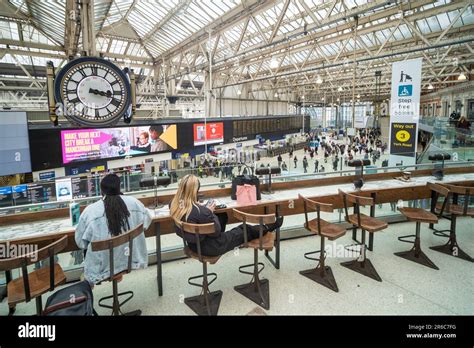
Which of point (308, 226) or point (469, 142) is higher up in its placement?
point (469, 142)

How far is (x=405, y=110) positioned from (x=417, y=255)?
151 inches

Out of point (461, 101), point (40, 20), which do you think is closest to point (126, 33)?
point (40, 20)

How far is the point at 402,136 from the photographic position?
631cm

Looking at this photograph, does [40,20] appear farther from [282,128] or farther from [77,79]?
[282,128]

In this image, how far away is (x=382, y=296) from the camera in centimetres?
279

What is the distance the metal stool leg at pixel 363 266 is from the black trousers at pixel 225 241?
126cm

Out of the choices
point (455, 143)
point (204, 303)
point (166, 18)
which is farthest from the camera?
point (166, 18)

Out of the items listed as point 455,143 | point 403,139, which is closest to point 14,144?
point 403,139

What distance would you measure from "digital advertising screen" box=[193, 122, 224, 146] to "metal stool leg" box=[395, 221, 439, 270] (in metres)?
9.62

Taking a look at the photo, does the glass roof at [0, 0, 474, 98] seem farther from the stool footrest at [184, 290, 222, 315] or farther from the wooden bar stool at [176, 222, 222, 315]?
the stool footrest at [184, 290, 222, 315]

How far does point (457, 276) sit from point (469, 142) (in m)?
7.09

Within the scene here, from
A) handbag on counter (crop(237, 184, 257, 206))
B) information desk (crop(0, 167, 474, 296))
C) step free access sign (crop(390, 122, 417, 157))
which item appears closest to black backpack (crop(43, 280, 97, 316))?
information desk (crop(0, 167, 474, 296))

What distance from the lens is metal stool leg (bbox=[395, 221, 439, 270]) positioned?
3.40 meters

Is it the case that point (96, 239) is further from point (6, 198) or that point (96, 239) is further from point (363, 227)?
point (363, 227)
